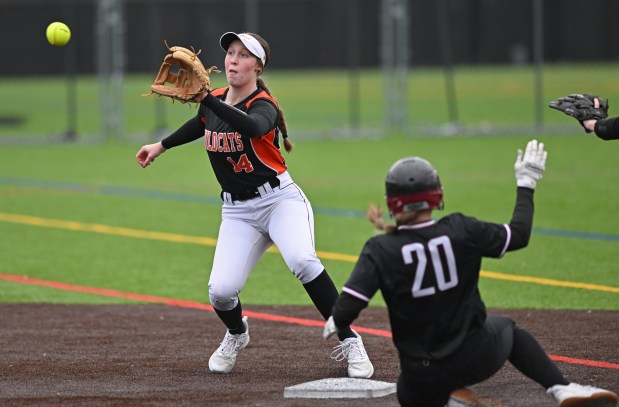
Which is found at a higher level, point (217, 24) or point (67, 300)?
point (217, 24)

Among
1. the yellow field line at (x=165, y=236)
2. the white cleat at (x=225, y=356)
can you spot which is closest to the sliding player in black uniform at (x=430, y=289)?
the white cleat at (x=225, y=356)

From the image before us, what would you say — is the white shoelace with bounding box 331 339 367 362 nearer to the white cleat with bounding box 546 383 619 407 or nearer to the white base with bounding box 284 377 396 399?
the white base with bounding box 284 377 396 399

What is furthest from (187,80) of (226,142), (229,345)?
(229,345)

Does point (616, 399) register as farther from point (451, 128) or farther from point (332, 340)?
point (451, 128)

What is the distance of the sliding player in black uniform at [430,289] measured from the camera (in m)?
5.05

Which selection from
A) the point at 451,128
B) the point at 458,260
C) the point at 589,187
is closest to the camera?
the point at 458,260

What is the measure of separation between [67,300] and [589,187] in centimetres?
777

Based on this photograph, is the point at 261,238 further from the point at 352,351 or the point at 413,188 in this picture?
the point at 413,188

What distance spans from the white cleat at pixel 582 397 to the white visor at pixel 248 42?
2.71 metres

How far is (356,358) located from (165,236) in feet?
19.3

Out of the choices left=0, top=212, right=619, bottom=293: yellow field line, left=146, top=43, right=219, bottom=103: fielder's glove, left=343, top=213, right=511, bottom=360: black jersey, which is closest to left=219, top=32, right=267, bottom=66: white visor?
left=146, top=43, right=219, bottom=103: fielder's glove

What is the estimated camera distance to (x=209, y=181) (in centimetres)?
1653

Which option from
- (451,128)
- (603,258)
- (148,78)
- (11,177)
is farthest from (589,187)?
(148,78)

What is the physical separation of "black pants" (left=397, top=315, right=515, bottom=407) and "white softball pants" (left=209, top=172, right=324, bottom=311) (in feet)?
4.77
